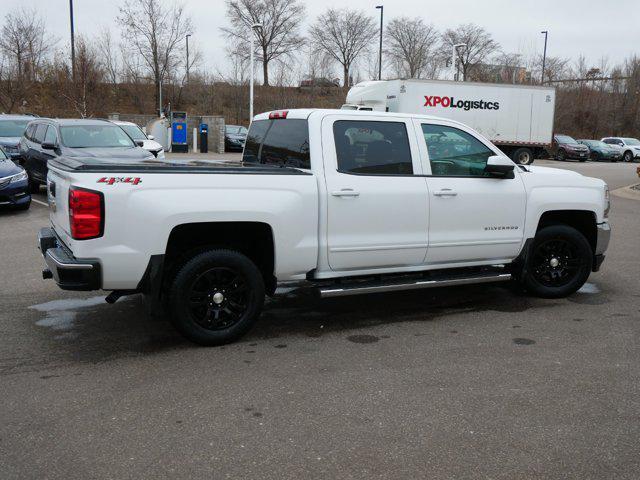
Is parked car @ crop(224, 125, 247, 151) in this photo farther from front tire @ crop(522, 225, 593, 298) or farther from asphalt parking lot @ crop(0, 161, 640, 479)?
front tire @ crop(522, 225, 593, 298)

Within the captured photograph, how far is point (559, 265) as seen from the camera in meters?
6.62

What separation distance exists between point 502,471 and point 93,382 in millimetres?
2740

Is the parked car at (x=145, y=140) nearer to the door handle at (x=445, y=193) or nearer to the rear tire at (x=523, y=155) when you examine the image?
the door handle at (x=445, y=193)

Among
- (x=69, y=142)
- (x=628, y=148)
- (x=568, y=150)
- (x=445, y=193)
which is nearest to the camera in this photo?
(x=445, y=193)

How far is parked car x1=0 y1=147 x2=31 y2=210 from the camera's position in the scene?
11914mm

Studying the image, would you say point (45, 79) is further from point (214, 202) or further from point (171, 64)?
point (214, 202)

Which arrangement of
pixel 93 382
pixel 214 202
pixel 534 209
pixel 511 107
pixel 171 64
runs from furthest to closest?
1. pixel 171 64
2. pixel 511 107
3. pixel 534 209
4. pixel 214 202
5. pixel 93 382

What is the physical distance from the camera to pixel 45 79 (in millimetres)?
38312

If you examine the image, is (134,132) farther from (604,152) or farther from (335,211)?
(604,152)

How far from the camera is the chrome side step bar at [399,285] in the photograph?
526 centimetres

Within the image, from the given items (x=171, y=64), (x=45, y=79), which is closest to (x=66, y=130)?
(x=45, y=79)

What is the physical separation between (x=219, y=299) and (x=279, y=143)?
1.71m

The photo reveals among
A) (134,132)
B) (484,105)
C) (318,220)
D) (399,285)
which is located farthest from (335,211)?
(484,105)

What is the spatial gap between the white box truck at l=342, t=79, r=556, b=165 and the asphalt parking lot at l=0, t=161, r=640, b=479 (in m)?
19.4
